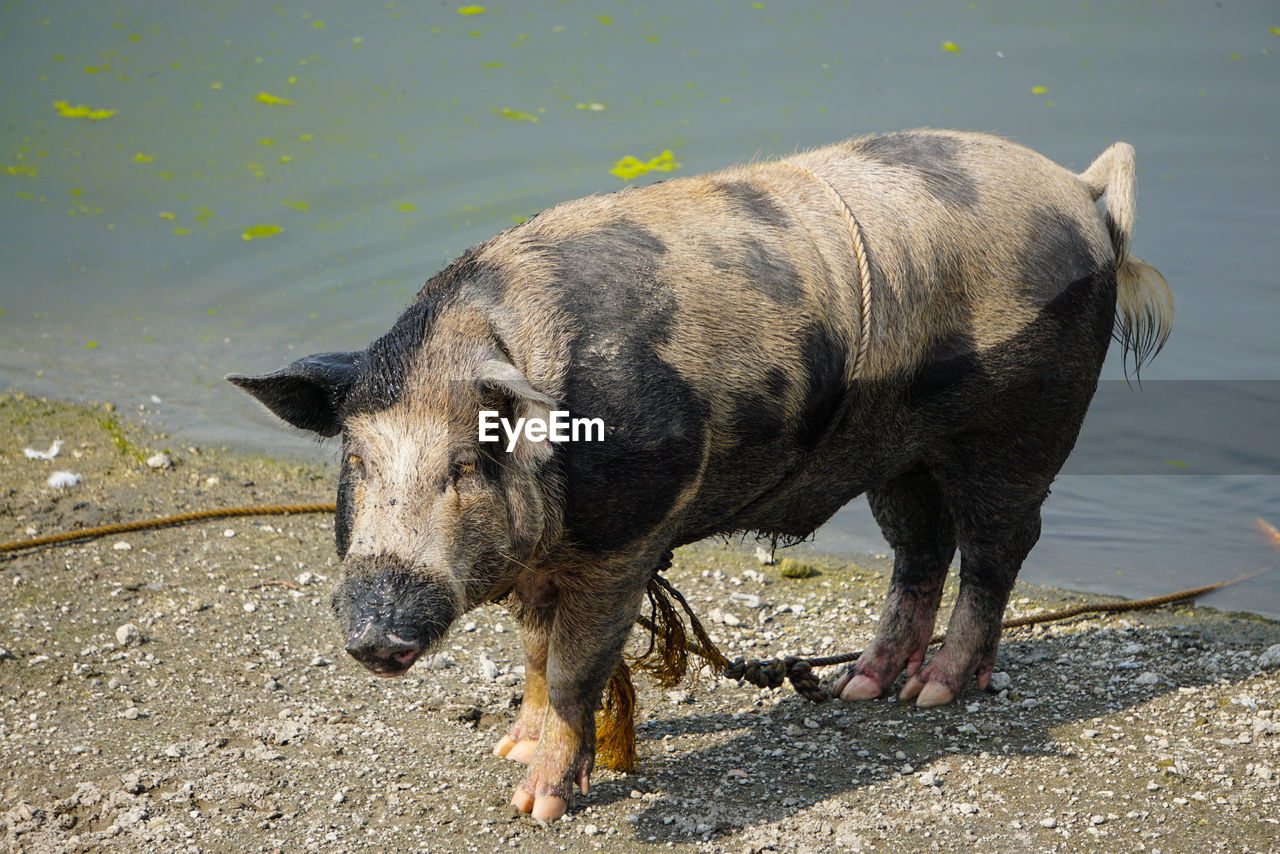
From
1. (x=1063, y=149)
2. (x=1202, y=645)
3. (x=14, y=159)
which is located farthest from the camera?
(x=14, y=159)

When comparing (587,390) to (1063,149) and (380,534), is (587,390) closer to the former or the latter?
(380,534)

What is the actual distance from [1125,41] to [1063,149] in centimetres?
225

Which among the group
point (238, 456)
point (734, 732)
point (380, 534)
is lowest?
point (238, 456)

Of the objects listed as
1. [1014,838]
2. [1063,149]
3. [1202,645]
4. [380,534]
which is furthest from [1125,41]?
[380,534]

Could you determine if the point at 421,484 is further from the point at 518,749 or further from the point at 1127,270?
the point at 1127,270

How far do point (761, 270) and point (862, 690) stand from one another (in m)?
2.02

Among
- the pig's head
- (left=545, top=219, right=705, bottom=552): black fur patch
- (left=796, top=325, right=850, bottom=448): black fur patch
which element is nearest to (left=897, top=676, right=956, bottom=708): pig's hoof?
(left=796, top=325, right=850, bottom=448): black fur patch

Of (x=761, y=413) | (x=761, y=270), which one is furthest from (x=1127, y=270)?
(x=761, y=413)

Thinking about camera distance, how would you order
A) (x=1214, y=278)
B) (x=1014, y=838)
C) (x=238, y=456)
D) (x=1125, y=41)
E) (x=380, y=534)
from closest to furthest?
1. (x=380, y=534)
2. (x=1014, y=838)
3. (x=238, y=456)
4. (x=1214, y=278)
5. (x=1125, y=41)

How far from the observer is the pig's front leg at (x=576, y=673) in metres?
4.21

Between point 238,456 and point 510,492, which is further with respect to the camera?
point 238,456

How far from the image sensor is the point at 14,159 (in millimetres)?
11242

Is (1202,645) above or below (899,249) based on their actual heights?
below

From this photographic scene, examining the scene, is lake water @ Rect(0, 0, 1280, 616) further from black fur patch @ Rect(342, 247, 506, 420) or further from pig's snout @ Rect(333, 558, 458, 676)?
pig's snout @ Rect(333, 558, 458, 676)
